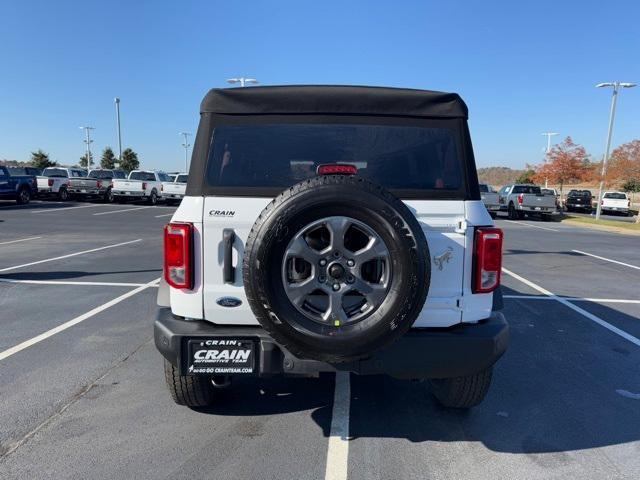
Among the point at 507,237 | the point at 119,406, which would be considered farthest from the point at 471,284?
the point at 507,237

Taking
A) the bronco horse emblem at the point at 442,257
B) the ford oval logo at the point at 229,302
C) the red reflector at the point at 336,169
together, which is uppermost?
the red reflector at the point at 336,169

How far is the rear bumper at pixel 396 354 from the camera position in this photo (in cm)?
289

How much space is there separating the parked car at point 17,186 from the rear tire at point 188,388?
23.3 meters

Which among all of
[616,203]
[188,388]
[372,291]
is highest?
[372,291]

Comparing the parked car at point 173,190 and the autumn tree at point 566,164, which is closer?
the parked car at point 173,190

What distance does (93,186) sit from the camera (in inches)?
1091

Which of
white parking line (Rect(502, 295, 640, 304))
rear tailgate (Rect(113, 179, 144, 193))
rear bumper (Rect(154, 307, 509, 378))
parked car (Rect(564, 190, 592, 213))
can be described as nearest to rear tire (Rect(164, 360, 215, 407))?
rear bumper (Rect(154, 307, 509, 378))

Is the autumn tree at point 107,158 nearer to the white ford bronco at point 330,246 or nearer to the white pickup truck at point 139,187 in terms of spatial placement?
the white pickup truck at point 139,187

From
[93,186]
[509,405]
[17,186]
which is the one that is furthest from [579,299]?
[93,186]

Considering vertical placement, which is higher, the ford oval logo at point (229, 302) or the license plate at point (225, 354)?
the ford oval logo at point (229, 302)

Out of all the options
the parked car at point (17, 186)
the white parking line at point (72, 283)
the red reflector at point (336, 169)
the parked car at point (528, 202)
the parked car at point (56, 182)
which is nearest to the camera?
the red reflector at point (336, 169)

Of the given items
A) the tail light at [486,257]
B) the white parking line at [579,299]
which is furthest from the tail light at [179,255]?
the white parking line at [579,299]

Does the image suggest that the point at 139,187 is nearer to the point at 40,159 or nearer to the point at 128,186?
the point at 128,186

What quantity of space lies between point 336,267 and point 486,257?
39.2 inches
